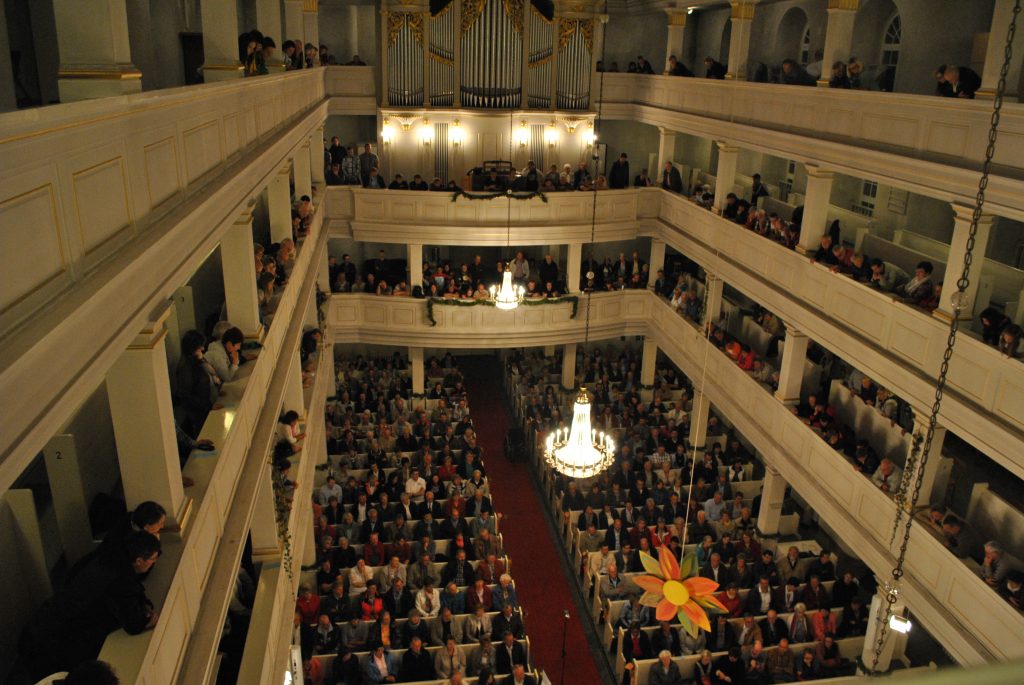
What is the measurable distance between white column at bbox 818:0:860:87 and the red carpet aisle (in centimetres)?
1052

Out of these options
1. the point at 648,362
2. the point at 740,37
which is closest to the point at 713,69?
the point at 740,37

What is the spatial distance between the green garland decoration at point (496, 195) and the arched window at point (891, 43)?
8.26 m

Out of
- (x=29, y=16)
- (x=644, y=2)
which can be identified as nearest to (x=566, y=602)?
(x=29, y=16)

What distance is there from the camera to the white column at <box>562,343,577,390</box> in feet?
74.8

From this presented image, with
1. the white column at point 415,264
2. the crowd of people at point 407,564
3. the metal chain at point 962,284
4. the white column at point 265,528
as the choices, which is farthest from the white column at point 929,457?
the white column at point 415,264

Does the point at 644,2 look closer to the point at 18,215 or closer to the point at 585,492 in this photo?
the point at 585,492

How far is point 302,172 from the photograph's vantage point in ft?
51.6

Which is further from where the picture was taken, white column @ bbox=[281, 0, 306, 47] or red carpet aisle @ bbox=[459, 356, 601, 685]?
white column @ bbox=[281, 0, 306, 47]

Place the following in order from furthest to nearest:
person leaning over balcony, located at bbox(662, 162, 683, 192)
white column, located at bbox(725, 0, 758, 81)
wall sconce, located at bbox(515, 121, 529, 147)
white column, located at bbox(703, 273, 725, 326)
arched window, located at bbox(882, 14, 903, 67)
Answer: wall sconce, located at bbox(515, 121, 529, 147) < person leaning over balcony, located at bbox(662, 162, 683, 192) < white column, located at bbox(703, 273, 725, 326) < white column, located at bbox(725, 0, 758, 81) < arched window, located at bbox(882, 14, 903, 67)

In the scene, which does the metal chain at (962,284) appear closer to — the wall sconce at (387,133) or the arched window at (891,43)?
the arched window at (891,43)

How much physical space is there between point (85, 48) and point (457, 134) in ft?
60.4

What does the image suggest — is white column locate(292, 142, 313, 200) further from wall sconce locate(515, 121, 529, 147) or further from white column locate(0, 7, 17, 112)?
white column locate(0, 7, 17, 112)

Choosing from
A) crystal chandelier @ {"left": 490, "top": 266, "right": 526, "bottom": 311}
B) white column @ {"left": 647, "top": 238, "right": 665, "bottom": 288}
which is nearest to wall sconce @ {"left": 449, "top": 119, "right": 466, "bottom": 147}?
crystal chandelier @ {"left": 490, "top": 266, "right": 526, "bottom": 311}

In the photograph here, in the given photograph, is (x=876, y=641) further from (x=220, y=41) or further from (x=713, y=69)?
(x=713, y=69)
